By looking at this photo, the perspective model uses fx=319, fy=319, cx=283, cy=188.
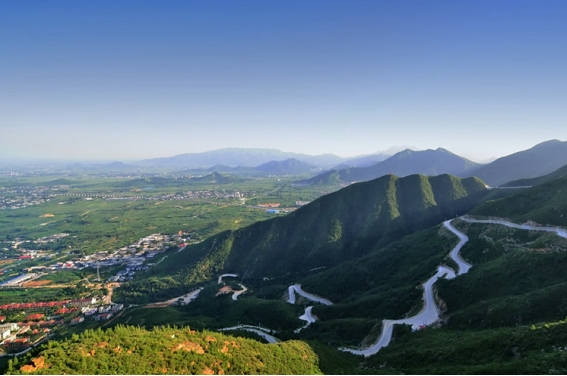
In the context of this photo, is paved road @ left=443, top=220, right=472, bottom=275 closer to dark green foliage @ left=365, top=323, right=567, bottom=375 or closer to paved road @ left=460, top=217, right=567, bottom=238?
paved road @ left=460, top=217, right=567, bottom=238

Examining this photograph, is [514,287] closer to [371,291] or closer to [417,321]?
[417,321]

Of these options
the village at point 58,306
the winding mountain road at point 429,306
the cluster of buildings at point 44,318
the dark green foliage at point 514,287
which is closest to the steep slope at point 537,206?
the winding mountain road at point 429,306

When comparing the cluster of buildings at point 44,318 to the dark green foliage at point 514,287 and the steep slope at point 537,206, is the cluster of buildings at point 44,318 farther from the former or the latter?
the steep slope at point 537,206

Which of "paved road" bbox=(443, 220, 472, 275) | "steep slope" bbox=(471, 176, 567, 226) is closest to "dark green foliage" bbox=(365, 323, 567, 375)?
"paved road" bbox=(443, 220, 472, 275)

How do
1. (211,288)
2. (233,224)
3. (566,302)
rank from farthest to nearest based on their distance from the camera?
(233,224), (211,288), (566,302)

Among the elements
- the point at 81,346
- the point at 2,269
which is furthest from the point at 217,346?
the point at 2,269

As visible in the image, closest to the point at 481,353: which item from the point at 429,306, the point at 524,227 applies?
the point at 429,306

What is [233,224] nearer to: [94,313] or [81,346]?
[94,313]
